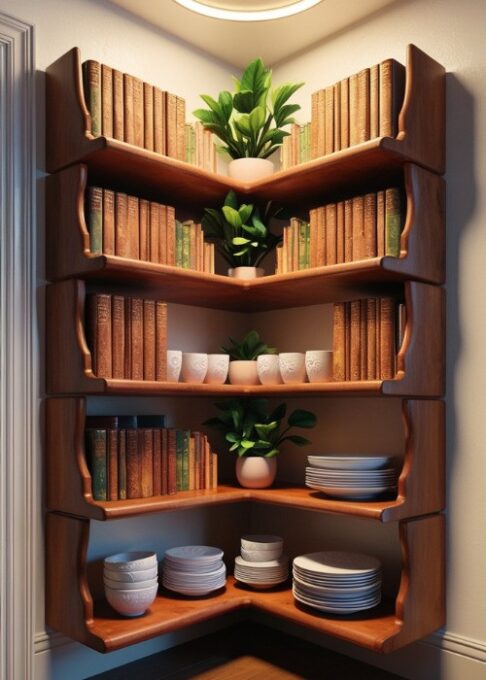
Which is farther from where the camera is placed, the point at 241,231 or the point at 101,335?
the point at 241,231

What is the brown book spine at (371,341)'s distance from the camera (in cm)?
194

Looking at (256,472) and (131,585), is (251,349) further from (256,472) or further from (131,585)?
(131,585)

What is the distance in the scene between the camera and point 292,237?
221 centimetres

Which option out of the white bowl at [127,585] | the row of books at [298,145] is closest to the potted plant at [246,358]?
the row of books at [298,145]

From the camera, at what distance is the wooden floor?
2074 mm

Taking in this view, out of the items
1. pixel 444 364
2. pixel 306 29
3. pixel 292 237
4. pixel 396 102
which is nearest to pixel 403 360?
pixel 444 364

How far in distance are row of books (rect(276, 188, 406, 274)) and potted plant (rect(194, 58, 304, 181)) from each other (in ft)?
1.06

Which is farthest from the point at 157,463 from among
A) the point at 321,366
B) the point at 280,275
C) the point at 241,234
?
the point at 241,234

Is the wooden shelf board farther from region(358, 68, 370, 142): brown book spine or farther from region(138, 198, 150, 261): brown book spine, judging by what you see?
region(358, 68, 370, 142): brown book spine

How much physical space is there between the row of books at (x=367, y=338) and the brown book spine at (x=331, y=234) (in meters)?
0.15

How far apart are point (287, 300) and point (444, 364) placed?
2.06 ft

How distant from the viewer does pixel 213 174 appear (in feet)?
7.12

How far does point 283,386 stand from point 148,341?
46cm

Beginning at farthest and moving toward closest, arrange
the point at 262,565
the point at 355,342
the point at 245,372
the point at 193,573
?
the point at 245,372
the point at 262,565
the point at 193,573
the point at 355,342
